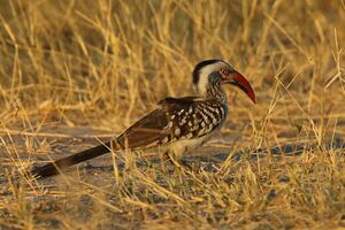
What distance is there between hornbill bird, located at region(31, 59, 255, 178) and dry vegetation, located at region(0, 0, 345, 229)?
12cm

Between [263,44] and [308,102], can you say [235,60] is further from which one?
[308,102]

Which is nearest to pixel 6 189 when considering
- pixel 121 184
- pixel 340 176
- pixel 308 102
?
pixel 121 184

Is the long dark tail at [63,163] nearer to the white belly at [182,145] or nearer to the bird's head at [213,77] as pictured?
the white belly at [182,145]

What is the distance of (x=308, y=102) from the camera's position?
8.03 metres

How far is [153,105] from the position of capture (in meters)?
8.14

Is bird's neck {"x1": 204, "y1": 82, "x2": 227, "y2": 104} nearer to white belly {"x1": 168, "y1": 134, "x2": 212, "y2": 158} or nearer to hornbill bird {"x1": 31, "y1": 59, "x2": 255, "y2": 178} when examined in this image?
hornbill bird {"x1": 31, "y1": 59, "x2": 255, "y2": 178}

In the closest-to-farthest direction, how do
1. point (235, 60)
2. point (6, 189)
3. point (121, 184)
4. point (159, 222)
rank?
point (159, 222) < point (121, 184) < point (6, 189) < point (235, 60)

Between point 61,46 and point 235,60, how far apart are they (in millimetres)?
1451

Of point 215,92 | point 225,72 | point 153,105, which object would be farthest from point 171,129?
point 153,105

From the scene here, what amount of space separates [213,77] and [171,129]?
0.72 metres

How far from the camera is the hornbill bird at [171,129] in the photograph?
229 inches

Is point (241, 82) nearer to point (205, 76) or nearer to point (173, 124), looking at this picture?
point (205, 76)

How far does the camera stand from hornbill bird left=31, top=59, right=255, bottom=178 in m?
5.82

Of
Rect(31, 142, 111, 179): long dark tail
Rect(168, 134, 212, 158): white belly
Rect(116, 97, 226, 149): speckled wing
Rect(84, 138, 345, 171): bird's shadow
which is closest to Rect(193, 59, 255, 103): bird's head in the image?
Rect(116, 97, 226, 149): speckled wing
